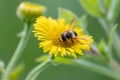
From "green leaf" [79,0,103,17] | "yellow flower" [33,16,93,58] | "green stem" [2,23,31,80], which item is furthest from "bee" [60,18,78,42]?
"green leaf" [79,0,103,17]

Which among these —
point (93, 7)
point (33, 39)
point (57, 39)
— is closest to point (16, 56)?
point (57, 39)

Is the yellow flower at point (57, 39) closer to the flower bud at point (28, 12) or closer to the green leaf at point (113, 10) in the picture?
the flower bud at point (28, 12)

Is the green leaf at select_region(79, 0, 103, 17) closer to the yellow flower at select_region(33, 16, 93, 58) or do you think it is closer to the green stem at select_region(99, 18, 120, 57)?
the green stem at select_region(99, 18, 120, 57)

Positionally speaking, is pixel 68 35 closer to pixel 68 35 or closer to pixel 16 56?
pixel 68 35

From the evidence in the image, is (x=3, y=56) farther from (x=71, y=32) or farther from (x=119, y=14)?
(x=71, y=32)

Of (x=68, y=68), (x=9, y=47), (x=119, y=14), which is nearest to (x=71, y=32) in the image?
(x=119, y=14)

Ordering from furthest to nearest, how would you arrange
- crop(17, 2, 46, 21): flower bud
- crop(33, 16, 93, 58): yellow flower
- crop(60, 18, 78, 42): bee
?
crop(17, 2, 46, 21): flower bud < crop(60, 18, 78, 42): bee < crop(33, 16, 93, 58): yellow flower
